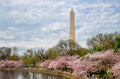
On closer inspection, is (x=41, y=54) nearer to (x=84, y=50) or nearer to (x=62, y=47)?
(x=62, y=47)

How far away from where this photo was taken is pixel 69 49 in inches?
3292

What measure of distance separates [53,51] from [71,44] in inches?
434

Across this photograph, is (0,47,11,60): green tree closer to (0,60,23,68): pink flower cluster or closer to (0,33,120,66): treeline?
(0,33,120,66): treeline

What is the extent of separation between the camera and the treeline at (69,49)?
59125 millimetres

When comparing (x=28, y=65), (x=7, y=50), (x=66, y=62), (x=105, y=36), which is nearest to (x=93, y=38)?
(x=105, y=36)

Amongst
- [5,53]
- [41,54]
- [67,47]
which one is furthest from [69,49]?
[5,53]

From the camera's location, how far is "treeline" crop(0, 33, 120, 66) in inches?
2328

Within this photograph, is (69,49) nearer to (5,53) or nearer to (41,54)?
(41,54)

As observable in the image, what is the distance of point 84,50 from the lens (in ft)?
257

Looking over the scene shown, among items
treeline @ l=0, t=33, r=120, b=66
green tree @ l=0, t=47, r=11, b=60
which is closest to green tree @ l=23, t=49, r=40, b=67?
treeline @ l=0, t=33, r=120, b=66

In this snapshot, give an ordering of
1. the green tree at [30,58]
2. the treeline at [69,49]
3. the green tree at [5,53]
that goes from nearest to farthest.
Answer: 1. the treeline at [69,49]
2. the green tree at [30,58]
3. the green tree at [5,53]

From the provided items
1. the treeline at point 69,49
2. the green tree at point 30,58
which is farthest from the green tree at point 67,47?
the green tree at point 30,58

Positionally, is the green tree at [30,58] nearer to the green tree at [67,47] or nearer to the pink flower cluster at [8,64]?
the pink flower cluster at [8,64]

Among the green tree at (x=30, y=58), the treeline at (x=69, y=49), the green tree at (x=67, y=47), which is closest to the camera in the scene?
the treeline at (x=69, y=49)
